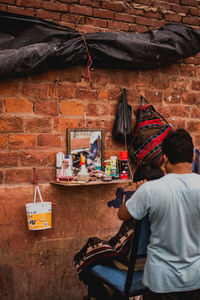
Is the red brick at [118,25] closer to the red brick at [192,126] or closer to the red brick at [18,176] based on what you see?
the red brick at [192,126]

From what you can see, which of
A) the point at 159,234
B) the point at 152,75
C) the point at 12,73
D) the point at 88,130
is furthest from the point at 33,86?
the point at 159,234

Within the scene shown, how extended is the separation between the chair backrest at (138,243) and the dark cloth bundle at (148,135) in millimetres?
1234

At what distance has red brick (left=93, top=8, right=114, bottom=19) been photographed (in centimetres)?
339

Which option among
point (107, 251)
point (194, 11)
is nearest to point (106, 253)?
point (107, 251)

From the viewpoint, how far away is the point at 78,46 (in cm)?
313

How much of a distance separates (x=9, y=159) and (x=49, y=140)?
0.45 meters

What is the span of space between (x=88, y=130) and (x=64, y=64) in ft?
2.42

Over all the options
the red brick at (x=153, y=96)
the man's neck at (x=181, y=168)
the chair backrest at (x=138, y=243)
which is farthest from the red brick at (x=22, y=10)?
the chair backrest at (x=138, y=243)

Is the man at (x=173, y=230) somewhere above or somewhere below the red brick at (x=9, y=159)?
below

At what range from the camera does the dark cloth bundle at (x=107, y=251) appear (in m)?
2.29

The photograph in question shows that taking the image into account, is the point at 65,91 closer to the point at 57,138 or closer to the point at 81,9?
the point at 57,138

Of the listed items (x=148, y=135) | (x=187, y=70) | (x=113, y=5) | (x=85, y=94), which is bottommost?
(x=148, y=135)

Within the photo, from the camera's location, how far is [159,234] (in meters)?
1.97

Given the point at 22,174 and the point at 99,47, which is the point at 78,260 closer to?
the point at 22,174
